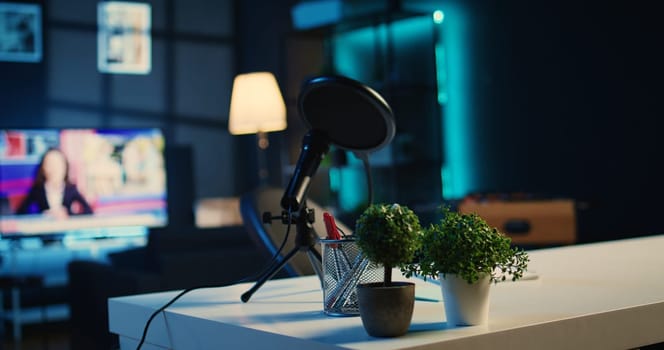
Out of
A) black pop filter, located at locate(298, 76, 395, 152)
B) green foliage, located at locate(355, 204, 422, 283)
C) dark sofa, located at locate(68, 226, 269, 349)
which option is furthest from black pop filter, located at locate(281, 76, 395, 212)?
dark sofa, located at locate(68, 226, 269, 349)

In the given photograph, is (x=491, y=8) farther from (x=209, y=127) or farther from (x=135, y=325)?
(x=135, y=325)

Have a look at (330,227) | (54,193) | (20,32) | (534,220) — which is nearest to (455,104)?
(534,220)

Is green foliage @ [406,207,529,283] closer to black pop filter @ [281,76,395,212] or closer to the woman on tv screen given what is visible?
black pop filter @ [281,76,395,212]

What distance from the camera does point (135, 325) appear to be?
4.81 ft

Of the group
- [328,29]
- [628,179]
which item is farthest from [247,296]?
[328,29]

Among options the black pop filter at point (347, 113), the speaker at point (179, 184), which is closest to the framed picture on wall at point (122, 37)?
the speaker at point (179, 184)

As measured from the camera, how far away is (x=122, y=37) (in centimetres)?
772

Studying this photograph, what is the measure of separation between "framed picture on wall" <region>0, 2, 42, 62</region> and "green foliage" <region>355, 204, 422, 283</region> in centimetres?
659

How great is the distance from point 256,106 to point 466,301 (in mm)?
4888

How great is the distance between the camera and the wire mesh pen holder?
1.31m

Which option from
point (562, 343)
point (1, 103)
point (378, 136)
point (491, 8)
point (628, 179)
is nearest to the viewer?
point (562, 343)

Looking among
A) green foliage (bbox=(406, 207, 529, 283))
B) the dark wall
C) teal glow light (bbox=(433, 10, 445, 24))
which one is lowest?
green foliage (bbox=(406, 207, 529, 283))

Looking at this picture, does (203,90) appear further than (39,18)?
Yes

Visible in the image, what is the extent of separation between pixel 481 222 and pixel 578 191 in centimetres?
424
